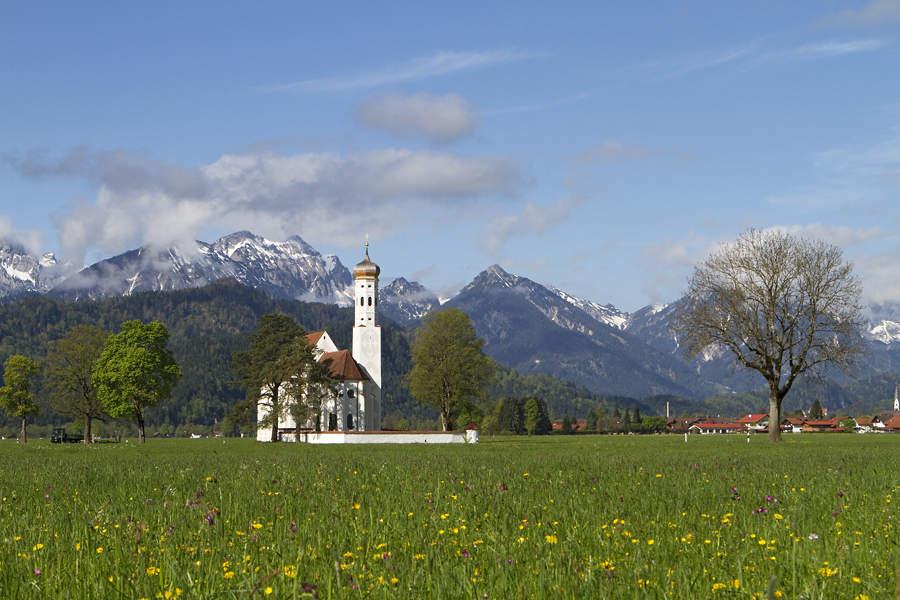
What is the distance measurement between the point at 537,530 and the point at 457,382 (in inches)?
2819

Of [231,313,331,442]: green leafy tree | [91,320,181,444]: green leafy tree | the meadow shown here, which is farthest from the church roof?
the meadow

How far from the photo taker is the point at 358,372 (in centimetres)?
9462

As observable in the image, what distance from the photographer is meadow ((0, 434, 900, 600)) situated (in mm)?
→ 5504

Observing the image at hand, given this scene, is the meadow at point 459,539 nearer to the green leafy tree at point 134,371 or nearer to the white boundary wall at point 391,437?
the white boundary wall at point 391,437

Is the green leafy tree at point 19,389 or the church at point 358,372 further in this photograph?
the church at point 358,372

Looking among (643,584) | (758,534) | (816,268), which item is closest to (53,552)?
(643,584)

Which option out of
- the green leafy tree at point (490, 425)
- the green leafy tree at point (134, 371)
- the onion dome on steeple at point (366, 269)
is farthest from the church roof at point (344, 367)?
the green leafy tree at point (490, 425)

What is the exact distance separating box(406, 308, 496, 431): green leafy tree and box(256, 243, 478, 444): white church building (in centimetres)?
810

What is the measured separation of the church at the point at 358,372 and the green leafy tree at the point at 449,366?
36.1 ft

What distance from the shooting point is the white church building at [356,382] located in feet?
270

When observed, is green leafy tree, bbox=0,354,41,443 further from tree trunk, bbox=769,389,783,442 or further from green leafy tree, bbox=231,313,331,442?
tree trunk, bbox=769,389,783,442

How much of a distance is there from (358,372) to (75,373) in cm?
3197

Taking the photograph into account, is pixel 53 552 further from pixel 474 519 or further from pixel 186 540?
pixel 474 519

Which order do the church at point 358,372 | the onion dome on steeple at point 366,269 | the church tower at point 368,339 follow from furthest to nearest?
the onion dome on steeple at point 366,269, the church tower at point 368,339, the church at point 358,372
